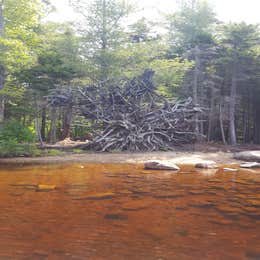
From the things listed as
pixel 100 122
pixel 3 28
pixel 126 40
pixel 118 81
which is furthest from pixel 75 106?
pixel 126 40

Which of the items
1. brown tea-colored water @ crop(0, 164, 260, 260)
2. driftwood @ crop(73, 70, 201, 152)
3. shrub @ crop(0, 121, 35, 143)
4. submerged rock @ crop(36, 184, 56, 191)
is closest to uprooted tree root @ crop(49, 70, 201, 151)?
driftwood @ crop(73, 70, 201, 152)

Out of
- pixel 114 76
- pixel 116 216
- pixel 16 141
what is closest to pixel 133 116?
pixel 114 76

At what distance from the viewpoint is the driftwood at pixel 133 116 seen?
14.4 m

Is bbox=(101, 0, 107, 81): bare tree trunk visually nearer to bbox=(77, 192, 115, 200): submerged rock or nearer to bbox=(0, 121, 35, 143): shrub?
bbox=(0, 121, 35, 143): shrub

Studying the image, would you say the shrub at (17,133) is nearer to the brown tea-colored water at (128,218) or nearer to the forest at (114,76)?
the forest at (114,76)

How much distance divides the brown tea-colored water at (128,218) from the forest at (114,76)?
6.58 meters

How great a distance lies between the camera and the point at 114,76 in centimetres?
1706

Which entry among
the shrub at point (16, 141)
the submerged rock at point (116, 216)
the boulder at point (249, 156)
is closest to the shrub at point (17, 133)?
the shrub at point (16, 141)

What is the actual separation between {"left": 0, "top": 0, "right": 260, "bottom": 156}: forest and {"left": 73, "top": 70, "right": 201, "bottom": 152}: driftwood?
52mm

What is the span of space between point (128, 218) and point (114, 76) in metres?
13.8

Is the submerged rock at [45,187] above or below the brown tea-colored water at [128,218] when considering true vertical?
above

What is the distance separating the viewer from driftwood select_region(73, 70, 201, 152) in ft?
47.1

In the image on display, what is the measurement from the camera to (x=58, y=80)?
15922mm

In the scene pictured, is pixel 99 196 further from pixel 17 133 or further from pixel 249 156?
pixel 249 156
